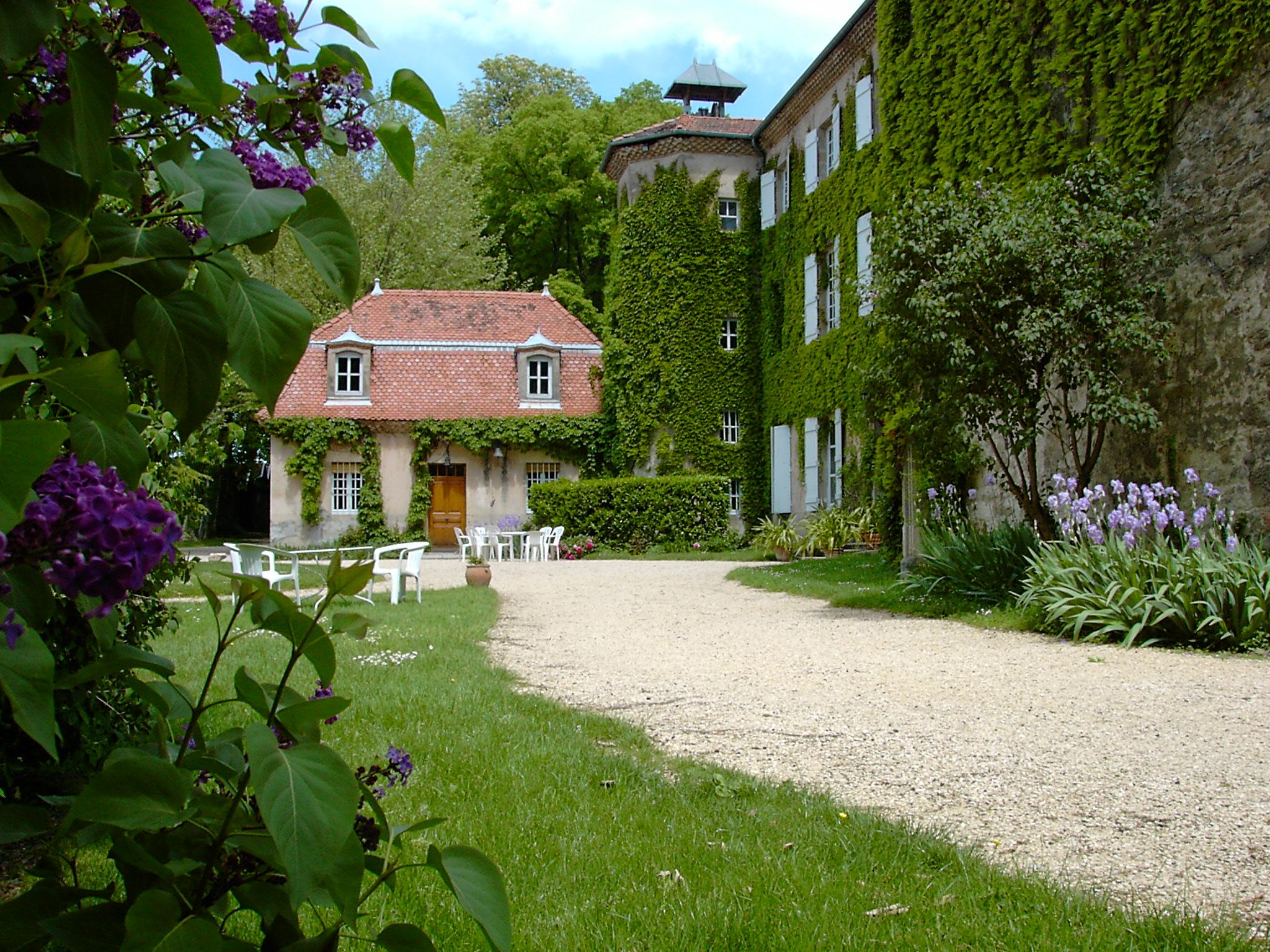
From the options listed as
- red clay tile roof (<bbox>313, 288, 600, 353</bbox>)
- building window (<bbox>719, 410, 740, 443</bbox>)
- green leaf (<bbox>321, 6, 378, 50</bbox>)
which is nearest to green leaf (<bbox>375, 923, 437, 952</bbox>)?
green leaf (<bbox>321, 6, 378, 50</bbox>)

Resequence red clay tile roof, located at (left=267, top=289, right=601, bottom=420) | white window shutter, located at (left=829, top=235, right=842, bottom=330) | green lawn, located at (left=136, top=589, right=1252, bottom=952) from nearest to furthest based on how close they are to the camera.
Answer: green lawn, located at (left=136, top=589, right=1252, bottom=952) < white window shutter, located at (left=829, top=235, right=842, bottom=330) < red clay tile roof, located at (left=267, top=289, right=601, bottom=420)

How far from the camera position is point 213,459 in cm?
542

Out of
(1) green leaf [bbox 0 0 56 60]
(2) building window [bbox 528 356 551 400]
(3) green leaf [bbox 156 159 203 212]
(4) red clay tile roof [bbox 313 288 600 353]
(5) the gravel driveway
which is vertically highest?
(4) red clay tile roof [bbox 313 288 600 353]

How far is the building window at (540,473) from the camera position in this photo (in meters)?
24.4

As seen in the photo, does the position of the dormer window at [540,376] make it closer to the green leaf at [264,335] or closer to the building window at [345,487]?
the building window at [345,487]

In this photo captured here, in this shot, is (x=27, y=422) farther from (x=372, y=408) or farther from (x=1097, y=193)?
(x=372, y=408)

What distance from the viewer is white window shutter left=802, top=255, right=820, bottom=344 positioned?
20094 millimetres

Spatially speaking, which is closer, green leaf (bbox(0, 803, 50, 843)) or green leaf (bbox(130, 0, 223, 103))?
green leaf (bbox(130, 0, 223, 103))

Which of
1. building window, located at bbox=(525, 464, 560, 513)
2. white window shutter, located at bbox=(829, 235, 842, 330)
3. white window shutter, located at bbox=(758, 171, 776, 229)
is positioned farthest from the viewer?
building window, located at bbox=(525, 464, 560, 513)

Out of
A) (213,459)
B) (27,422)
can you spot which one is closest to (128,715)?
(213,459)

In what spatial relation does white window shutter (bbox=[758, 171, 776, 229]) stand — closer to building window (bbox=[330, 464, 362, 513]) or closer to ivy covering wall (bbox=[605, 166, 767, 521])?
ivy covering wall (bbox=[605, 166, 767, 521])

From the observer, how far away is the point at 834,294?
19375 millimetres

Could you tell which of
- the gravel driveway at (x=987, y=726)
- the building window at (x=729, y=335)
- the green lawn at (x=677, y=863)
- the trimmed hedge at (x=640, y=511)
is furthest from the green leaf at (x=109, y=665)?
the building window at (x=729, y=335)

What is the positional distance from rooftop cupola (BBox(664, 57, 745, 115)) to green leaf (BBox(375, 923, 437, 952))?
28.2 metres
